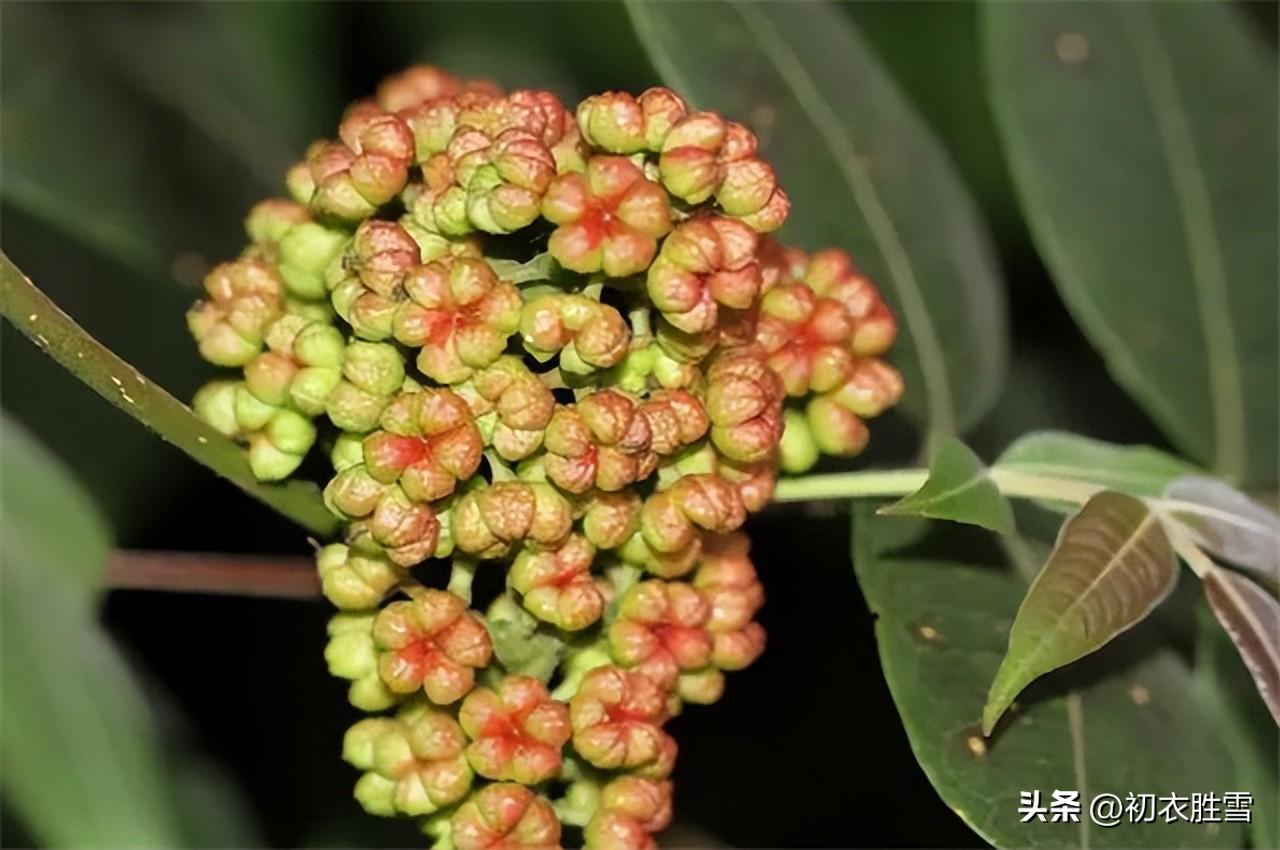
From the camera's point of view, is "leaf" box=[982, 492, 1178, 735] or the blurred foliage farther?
the blurred foliage

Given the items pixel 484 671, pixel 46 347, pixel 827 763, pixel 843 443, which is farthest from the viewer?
pixel 827 763

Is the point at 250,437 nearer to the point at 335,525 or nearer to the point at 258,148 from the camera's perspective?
the point at 335,525

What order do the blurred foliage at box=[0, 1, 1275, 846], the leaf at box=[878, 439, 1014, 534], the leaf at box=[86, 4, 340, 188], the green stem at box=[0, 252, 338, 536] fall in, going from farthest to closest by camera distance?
the leaf at box=[86, 4, 340, 188] → the blurred foliage at box=[0, 1, 1275, 846] → the leaf at box=[878, 439, 1014, 534] → the green stem at box=[0, 252, 338, 536]

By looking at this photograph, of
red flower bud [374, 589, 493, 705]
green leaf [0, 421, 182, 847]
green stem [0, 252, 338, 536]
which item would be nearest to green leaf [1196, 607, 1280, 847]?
red flower bud [374, 589, 493, 705]

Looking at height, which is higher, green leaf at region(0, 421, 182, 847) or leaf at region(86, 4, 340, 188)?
leaf at region(86, 4, 340, 188)

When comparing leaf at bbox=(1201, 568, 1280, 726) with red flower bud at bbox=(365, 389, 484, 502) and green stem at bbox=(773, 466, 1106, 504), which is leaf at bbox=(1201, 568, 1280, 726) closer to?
green stem at bbox=(773, 466, 1106, 504)

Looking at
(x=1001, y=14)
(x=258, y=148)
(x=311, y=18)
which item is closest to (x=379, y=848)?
(x=258, y=148)

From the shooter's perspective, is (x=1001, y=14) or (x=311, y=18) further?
(x=311, y=18)

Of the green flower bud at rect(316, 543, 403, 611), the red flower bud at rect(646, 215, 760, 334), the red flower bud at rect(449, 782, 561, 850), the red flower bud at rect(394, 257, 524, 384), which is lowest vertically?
the red flower bud at rect(449, 782, 561, 850)
